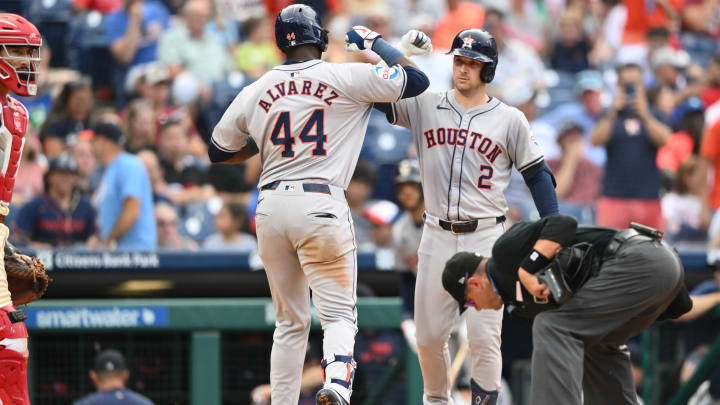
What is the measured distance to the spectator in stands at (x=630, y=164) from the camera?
1007cm

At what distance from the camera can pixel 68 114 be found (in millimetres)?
10797

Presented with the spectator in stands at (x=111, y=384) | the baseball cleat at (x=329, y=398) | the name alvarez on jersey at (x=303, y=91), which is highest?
the name alvarez on jersey at (x=303, y=91)

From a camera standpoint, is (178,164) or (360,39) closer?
(360,39)

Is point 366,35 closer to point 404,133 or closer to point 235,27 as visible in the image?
point 404,133

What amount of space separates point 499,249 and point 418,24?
6.91m

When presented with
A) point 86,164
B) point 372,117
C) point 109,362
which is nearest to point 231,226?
point 86,164

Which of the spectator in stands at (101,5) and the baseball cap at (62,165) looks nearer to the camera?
the baseball cap at (62,165)

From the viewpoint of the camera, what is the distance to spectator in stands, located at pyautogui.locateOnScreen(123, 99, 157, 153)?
9797mm

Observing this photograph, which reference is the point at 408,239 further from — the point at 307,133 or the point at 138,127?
the point at 138,127

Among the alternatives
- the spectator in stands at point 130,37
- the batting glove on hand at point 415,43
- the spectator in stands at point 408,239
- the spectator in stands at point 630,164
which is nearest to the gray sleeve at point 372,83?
the batting glove on hand at point 415,43

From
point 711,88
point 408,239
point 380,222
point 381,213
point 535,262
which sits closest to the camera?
point 535,262

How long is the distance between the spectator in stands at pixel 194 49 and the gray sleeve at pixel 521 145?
6333mm

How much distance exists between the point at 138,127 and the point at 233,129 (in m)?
4.32

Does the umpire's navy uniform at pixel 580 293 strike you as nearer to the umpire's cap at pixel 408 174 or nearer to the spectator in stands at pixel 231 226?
the umpire's cap at pixel 408 174
